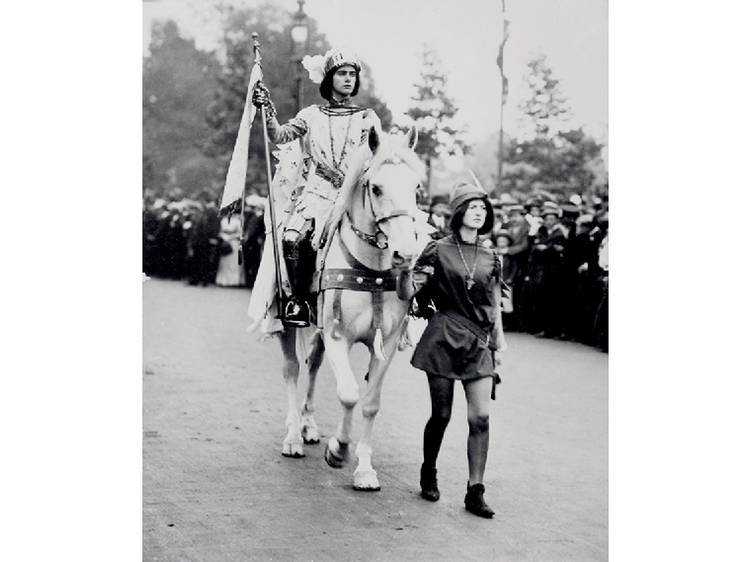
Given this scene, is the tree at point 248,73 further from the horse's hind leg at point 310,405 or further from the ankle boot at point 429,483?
the ankle boot at point 429,483

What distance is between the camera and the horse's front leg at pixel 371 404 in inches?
286

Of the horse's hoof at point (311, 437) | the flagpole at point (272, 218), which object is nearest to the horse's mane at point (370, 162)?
the flagpole at point (272, 218)

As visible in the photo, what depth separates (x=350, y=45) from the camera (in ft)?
23.7

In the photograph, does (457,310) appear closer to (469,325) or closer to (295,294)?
(469,325)

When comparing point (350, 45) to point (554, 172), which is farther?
point (554, 172)

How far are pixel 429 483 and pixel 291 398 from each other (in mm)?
1514

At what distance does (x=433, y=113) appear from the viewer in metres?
7.17

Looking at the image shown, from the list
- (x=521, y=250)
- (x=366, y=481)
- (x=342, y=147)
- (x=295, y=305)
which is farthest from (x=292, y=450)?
(x=521, y=250)

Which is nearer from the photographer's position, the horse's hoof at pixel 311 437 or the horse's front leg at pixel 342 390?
the horse's front leg at pixel 342 390

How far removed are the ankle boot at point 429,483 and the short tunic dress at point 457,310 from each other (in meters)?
0.66
